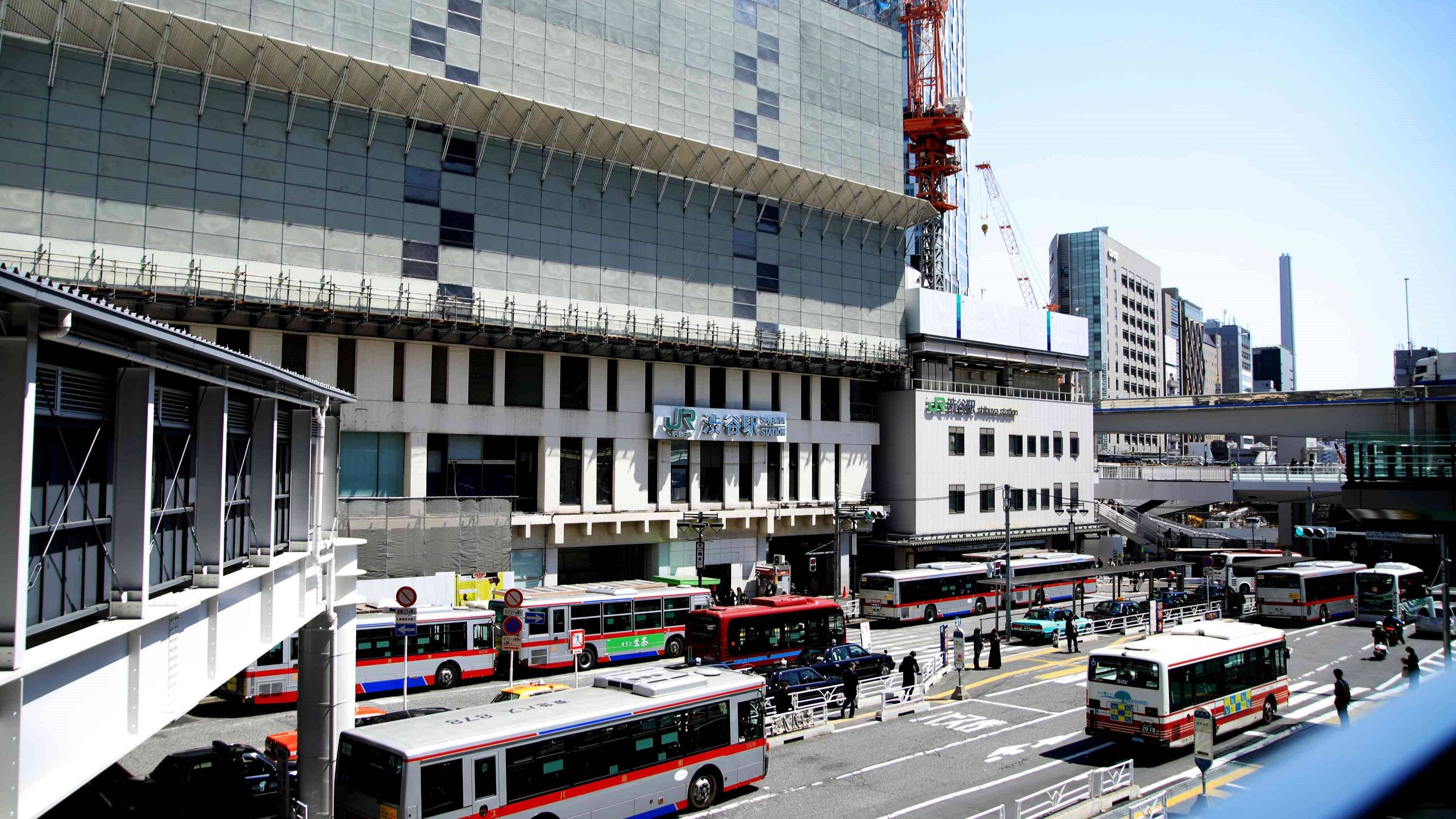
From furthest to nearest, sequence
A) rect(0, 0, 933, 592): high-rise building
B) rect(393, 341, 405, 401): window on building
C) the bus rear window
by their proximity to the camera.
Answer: rect(393, 341, 405, 401): window on building
rect(0, 0, 933, 592): high-rise building
the bus rear window

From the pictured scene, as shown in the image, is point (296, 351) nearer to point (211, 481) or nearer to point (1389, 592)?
point (211, 481)

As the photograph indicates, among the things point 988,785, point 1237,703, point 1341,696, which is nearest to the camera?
point 988,785

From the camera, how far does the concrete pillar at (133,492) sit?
8719mm

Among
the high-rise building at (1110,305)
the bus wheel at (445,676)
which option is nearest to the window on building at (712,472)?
the bus wheel at (445,676)

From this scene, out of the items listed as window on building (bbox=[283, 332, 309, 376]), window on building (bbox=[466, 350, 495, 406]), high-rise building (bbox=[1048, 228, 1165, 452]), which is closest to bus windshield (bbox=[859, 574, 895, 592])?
window on building (bbox=[466, 350, 495, 406])

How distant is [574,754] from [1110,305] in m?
142

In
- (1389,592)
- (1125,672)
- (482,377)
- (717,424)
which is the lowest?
(1389,592)

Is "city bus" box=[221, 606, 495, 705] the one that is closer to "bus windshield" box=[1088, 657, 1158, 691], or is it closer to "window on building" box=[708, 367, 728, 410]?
"bus windshield" box=[1088, 657, 1158, 691]

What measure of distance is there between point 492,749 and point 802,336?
41.3m

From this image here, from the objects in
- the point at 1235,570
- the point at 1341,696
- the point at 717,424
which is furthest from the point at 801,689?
the point at 1235,570

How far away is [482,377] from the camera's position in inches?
1708

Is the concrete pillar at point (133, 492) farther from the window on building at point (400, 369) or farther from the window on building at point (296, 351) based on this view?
the window on building at point (400, 369)

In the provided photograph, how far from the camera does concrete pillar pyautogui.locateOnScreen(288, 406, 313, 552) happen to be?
1655 centimetres

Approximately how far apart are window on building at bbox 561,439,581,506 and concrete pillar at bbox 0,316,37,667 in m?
38.9
